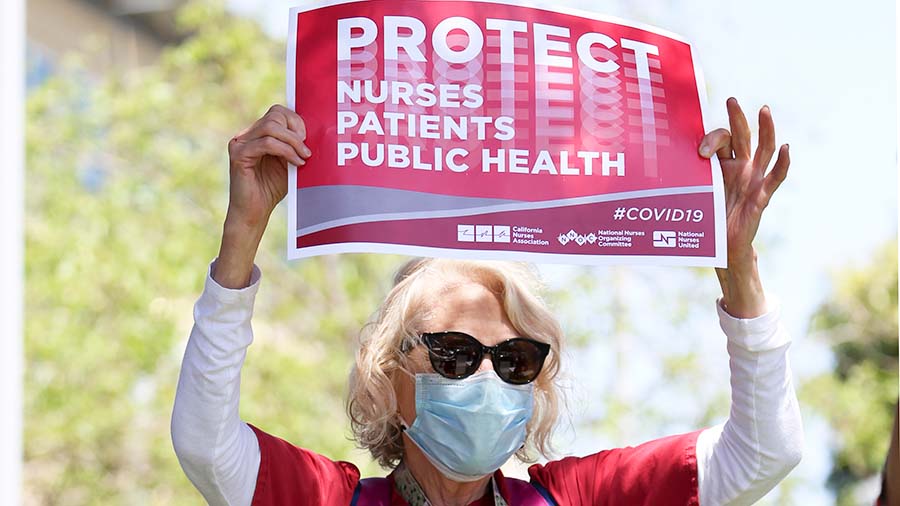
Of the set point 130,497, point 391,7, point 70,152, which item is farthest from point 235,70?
point 391,7

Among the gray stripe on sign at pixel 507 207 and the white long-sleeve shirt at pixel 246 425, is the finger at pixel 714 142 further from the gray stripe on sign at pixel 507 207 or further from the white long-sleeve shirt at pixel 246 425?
the white long-sleeve shirt at pixel 246 425

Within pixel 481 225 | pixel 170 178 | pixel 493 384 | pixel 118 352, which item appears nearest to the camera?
pixel 481 225

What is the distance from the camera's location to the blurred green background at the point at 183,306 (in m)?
A: 8.82

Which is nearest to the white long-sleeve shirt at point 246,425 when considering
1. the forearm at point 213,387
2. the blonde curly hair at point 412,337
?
the forearm at point 213,387

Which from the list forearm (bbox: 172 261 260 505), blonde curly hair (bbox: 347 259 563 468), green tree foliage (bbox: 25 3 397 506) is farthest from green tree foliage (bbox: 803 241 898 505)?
forearm (bbox: 172 261 260 505)

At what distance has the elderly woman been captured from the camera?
2.58 metres

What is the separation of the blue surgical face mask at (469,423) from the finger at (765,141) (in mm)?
745

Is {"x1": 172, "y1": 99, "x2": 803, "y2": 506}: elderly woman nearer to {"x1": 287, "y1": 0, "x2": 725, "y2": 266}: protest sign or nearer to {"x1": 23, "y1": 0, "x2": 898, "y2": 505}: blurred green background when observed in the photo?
{"x1": 287, "y1": 0, "x2": 725, "y2": 266}: protest sign

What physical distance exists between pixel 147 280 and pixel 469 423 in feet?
22.2

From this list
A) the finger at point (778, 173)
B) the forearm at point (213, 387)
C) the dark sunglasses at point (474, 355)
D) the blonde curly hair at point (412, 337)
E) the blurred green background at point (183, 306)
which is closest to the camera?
the forearm at point (213, 387)

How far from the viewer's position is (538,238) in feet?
8.56

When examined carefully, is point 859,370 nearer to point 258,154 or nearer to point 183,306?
point 183,306

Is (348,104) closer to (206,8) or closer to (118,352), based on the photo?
(118,352)

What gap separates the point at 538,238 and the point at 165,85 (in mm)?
7880
